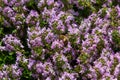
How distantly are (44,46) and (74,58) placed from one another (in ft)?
1.47

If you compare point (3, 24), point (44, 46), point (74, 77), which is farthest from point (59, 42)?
point (3, 24)

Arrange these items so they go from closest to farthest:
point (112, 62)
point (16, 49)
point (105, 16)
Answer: point (112, 62) → point (16, 49) → point (105, 16)

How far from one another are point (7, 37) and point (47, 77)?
918 mm

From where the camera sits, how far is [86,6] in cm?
627

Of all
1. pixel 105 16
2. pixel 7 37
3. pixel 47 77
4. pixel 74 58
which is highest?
pixel 105 16

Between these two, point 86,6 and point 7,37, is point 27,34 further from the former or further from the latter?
point 86,6

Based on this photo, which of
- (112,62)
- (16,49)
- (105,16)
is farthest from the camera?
(105,16)

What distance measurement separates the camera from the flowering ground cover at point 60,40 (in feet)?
17.7

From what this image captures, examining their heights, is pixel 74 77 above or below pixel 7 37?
below

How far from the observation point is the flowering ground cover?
5.41 m

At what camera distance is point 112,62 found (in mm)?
5371

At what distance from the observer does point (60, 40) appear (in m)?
5.77

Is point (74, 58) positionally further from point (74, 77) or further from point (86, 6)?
point (86, 6)

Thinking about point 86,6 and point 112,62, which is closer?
point 112,62
